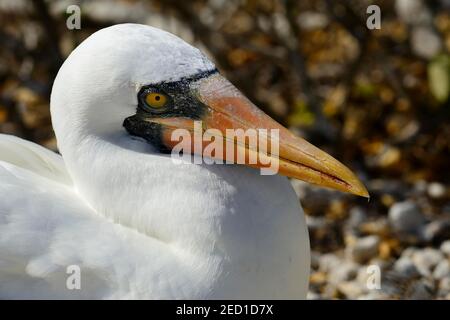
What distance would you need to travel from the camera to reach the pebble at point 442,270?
5.32 metres

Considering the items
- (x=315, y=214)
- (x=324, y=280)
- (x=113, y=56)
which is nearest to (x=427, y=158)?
(x=315, y=214)

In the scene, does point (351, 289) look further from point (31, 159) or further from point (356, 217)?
point (31, 159)

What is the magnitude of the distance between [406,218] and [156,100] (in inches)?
93.4

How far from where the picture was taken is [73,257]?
146 inches

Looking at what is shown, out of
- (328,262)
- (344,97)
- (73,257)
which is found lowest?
(73,257)

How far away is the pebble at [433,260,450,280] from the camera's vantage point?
5.32 m

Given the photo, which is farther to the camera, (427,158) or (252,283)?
(427,158)

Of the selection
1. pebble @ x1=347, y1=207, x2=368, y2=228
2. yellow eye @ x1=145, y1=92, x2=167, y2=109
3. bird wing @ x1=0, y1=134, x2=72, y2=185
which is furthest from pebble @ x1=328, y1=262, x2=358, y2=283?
yellow eye @ x1=145, y1=92, x2=167, y2=109

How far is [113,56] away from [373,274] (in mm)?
2066

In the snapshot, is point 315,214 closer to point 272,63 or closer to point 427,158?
point 427,158

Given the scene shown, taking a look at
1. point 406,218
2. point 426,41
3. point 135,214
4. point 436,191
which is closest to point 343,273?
point 406,218

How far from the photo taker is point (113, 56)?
3805 mm

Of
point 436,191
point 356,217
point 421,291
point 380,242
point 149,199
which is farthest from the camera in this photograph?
point 436,191

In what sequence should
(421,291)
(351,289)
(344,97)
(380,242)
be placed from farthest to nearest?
1. (344,97)
2. (380,242)
3. (351,289)
4. (421,291)
